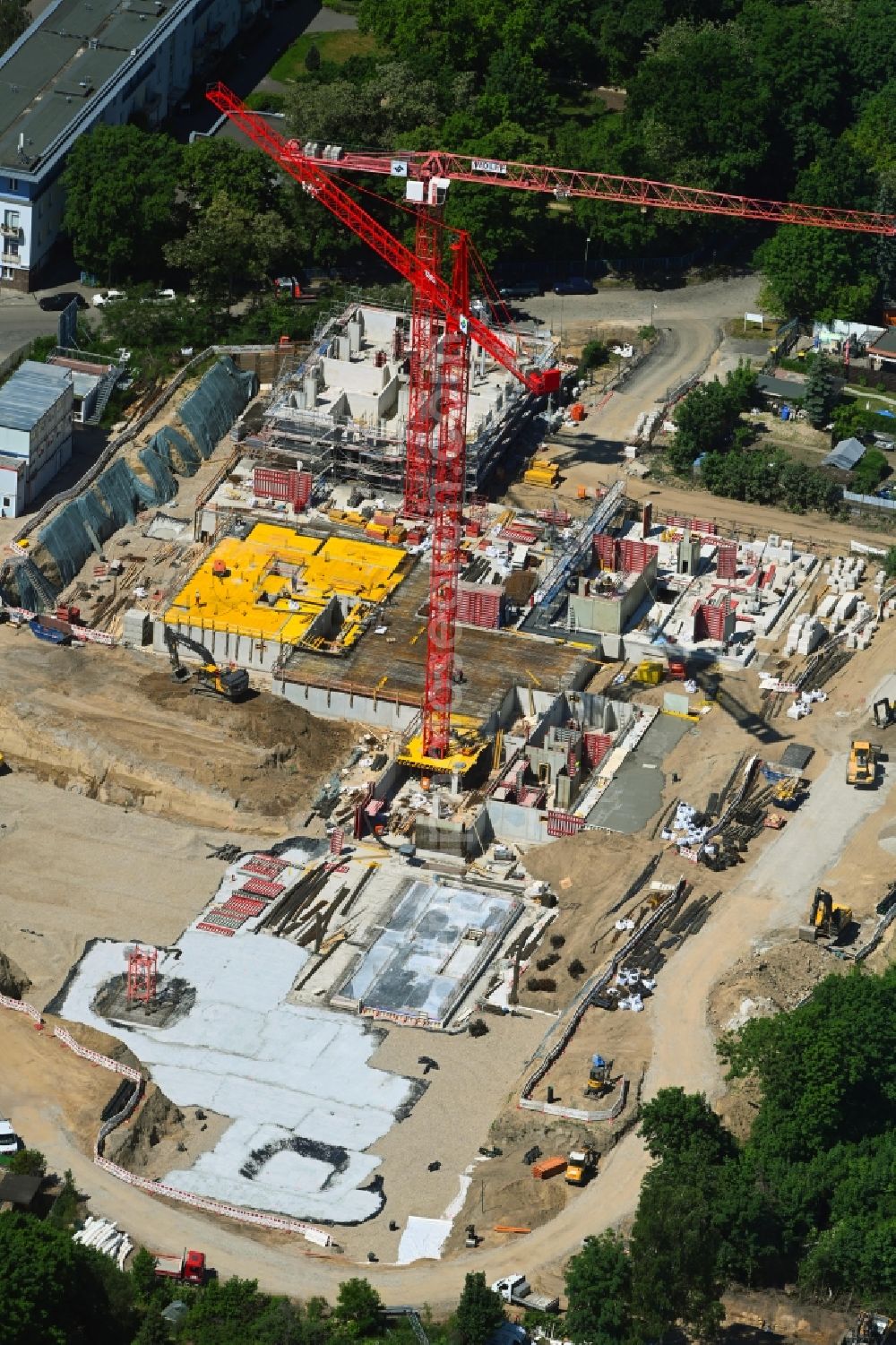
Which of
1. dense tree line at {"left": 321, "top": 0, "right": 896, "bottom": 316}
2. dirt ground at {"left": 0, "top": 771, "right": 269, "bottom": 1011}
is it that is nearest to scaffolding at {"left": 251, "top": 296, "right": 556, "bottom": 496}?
dense tree line at {"left": 321, "top": 0, "right": 896, "bottom": 316}

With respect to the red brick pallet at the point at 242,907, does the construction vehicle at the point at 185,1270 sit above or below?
above

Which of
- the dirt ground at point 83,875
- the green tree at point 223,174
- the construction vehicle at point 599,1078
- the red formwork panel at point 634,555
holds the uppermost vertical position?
the green tree at point 223,174

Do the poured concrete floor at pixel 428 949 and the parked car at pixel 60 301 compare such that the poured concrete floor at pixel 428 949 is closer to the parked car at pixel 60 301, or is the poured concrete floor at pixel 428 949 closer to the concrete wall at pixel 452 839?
the concrete wall at pixel 452 839

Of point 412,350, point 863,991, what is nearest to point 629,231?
point 412,350

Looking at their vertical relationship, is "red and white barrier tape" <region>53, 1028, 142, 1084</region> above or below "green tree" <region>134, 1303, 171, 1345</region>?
below

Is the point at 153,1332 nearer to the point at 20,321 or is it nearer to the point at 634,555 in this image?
the point at 634,555

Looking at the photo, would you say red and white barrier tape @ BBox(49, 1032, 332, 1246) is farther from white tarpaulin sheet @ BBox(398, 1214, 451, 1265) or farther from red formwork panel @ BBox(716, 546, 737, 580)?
red formwork panel @ BBox(716, 546, 737, 580)

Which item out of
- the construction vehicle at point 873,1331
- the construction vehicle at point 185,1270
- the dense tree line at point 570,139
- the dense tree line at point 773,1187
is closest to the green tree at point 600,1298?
the dense tree line at point 773,1187
